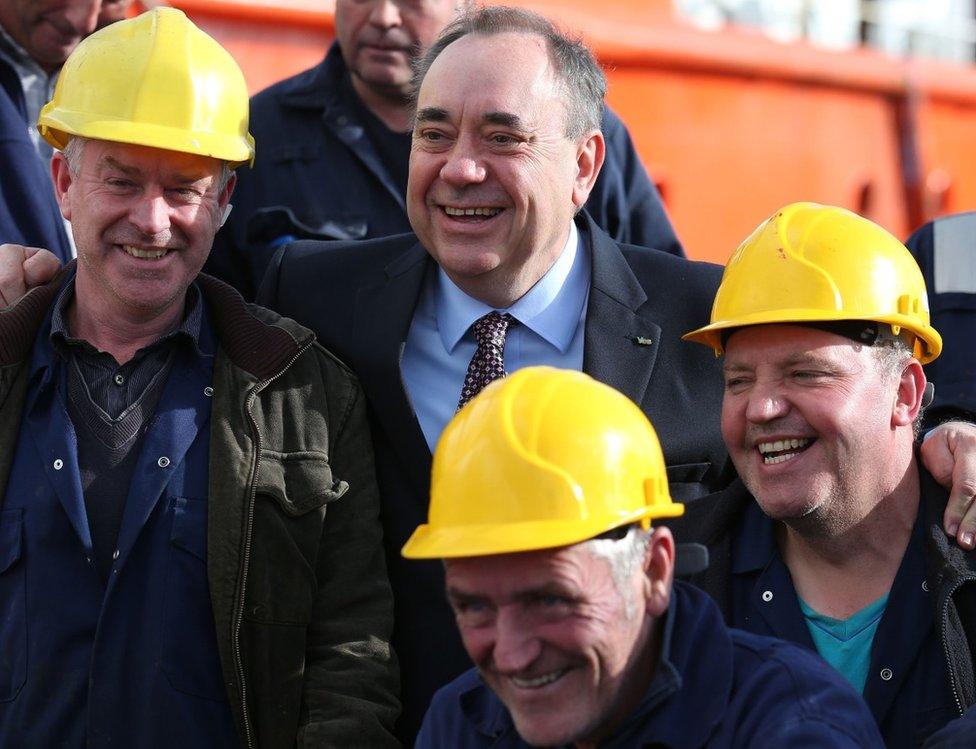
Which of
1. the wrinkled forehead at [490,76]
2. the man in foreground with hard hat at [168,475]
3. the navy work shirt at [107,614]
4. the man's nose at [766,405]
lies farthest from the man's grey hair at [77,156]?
the man's nose at [766,405]

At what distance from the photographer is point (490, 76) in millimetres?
3871

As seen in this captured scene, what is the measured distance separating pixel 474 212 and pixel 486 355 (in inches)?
13.9

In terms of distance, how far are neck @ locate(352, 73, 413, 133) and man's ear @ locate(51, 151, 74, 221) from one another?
140 centimetres

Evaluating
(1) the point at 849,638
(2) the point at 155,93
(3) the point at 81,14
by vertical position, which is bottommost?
(1) the point at 849,638

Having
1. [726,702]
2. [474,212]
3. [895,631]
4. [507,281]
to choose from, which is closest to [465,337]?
[507,281]

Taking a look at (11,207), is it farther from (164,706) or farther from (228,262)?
(164,706)

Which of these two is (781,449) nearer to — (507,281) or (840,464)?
(840,464)

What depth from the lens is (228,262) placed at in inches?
183

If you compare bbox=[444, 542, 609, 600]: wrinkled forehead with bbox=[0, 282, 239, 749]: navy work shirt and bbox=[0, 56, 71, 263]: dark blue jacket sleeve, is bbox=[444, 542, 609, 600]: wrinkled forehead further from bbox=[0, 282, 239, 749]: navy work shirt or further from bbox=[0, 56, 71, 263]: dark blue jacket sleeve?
bbox=[0, 56, 71, 263]: dark blue jacket sleeve

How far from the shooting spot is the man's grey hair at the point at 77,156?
369 centimetres

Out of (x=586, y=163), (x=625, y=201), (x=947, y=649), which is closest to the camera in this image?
(x=947, y=649)

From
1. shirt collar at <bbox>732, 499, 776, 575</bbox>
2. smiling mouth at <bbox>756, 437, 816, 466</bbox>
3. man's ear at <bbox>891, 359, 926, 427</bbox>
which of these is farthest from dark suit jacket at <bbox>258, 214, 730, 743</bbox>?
man's ear at <bbox>891, 359, 926, 427</bbox>

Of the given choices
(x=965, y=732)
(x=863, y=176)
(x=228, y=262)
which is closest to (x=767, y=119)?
(x=863, y=176)

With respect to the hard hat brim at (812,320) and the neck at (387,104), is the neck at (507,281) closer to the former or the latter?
the hard hat brim at (812,320)
